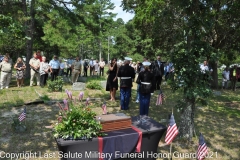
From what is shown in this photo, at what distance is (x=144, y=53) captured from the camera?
40.9 metres

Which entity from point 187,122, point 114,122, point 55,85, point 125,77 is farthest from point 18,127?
point 55,85

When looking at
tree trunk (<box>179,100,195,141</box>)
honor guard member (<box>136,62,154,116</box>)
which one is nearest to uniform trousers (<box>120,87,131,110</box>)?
honor guard member (<box>136,62,154,116</box>)

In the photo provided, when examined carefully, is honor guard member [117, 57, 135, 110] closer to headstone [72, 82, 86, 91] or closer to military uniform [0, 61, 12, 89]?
headstone [72, 82, 86, 91]

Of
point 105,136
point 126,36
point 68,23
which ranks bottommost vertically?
point 105,136

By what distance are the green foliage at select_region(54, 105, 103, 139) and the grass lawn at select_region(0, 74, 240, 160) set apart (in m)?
1.58

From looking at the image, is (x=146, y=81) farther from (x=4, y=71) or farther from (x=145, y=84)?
(x=4, y=71)

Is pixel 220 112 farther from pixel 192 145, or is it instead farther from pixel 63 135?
pixel 63 135

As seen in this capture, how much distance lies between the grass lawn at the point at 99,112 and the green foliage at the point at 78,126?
1576 mm

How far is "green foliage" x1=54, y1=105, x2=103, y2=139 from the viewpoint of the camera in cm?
376

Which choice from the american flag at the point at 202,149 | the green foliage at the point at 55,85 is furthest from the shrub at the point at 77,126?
the green foliage at the point at 55,85

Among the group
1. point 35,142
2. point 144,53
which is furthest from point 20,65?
point 144,53

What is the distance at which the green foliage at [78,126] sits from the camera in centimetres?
376

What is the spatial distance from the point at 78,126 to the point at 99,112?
4468 mm

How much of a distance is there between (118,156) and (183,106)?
272cm
